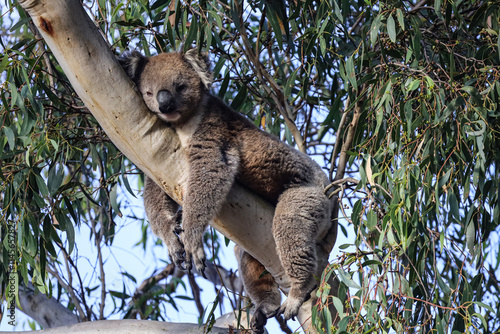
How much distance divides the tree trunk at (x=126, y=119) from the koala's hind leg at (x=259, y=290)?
6.9 inches

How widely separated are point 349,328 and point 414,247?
66 centimetres

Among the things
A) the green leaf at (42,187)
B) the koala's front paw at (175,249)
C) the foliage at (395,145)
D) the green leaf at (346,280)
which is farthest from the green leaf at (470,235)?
the green leaf at (42,187)

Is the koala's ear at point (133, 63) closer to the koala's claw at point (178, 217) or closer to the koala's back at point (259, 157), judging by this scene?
the koala's back at point (259, 157)

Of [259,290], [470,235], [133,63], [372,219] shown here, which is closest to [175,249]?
[259,290]

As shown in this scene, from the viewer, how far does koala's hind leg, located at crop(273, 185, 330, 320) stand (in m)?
2.84

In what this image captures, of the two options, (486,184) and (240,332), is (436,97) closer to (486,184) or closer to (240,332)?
(486,184)

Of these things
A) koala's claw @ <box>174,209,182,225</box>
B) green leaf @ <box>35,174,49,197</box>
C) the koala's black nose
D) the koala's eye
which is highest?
the koala's eye

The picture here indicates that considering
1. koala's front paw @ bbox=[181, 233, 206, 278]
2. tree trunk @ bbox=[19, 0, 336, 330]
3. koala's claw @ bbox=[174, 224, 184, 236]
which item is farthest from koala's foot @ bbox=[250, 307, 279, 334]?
koala's claw @ bbox=[174, 224, 184, 236]

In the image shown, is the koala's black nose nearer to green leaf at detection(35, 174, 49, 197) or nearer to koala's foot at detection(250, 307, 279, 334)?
green leaf at detection(35, 174, 49, 197)

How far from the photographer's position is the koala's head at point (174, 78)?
305 cm

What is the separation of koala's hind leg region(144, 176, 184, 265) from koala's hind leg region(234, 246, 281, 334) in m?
0.48

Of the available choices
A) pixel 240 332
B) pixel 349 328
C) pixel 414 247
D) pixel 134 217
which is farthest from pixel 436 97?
pixel 134 217

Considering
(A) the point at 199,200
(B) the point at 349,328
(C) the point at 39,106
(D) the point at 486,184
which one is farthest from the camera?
(C) the point at 39,106

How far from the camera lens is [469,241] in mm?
2506
